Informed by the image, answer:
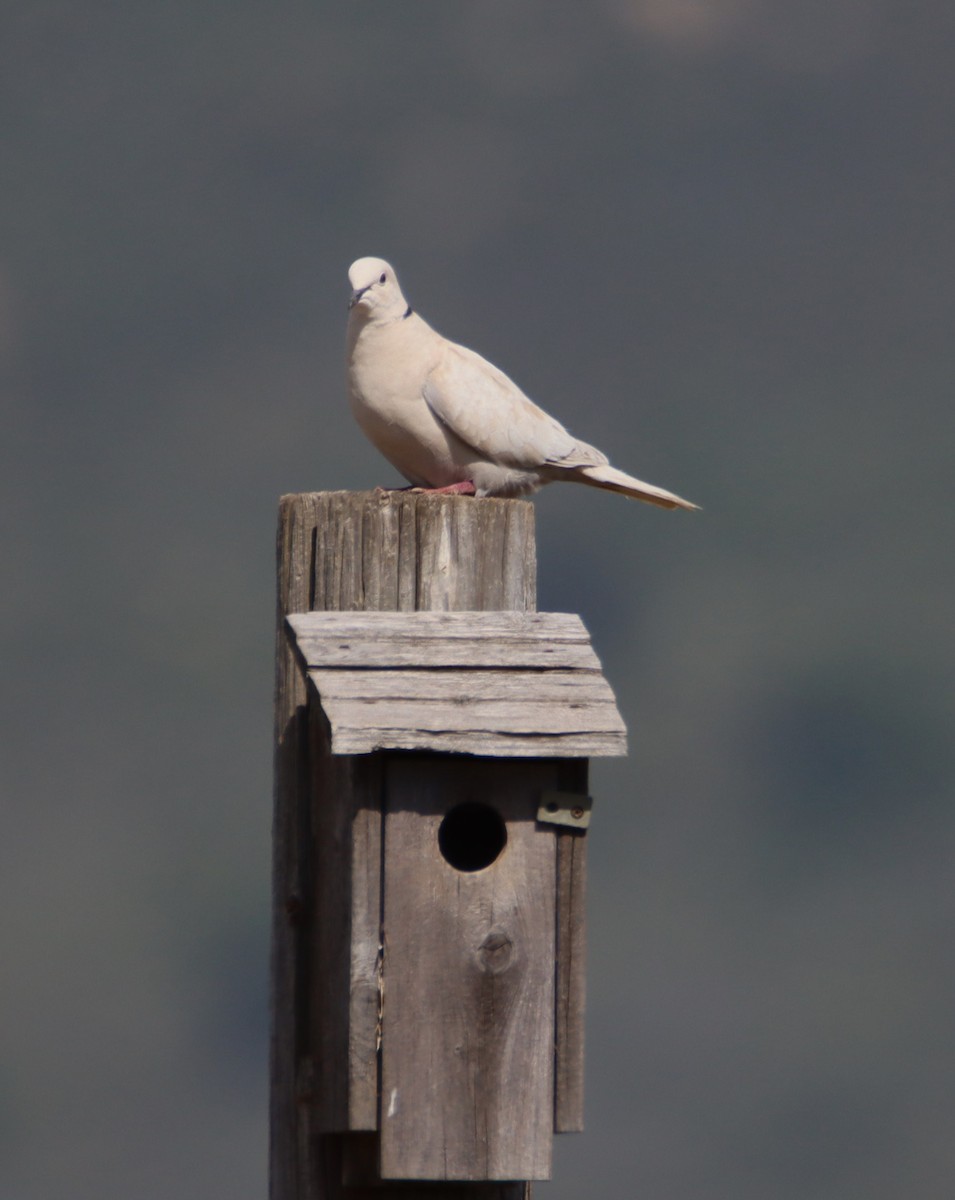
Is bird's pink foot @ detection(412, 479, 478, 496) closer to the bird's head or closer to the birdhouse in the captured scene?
the bird's head

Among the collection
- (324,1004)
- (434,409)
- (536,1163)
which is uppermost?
(434,409)

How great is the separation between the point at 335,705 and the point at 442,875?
438 millimetres

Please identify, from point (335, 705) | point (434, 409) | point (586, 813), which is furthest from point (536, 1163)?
point (434, 409)

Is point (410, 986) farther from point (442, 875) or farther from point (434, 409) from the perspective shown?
point (434, 409)

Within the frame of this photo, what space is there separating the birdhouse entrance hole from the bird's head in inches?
64.8

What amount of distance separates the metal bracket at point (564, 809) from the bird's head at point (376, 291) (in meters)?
1.87

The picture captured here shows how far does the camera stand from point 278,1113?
198 inches

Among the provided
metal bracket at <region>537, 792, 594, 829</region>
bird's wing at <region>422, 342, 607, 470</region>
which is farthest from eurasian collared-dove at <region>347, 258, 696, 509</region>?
metal bracket at <region>537, 792, 594, 829</region>

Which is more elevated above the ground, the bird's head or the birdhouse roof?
the bird's head

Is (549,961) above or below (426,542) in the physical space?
below

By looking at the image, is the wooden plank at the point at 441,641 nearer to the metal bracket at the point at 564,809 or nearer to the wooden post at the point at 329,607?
the wooden post at the point at 329,607

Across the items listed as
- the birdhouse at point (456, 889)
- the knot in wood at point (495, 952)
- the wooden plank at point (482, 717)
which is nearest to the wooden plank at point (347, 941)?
the birdhouse at point (456, 889)

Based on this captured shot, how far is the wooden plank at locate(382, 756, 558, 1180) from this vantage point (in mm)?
4625

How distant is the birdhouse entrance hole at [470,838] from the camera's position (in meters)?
4.93
